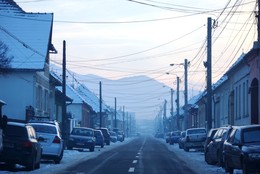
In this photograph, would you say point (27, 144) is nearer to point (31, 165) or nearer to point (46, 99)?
point (31, 165)

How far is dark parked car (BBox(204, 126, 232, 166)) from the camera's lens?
3009 cm

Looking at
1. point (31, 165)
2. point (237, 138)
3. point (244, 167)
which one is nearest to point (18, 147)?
point (31, 165)

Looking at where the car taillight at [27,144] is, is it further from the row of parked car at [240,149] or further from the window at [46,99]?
the window at [46,99]

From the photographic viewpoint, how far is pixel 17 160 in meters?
25.9

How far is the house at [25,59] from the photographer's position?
5400 centimetres

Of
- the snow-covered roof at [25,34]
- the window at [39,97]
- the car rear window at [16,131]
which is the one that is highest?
the snow-covered roof at [25,34]

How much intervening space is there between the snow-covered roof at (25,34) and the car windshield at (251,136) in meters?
31.8

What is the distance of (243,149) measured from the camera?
74.1ft

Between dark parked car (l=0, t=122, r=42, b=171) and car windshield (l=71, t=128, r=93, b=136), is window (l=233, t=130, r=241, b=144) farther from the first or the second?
car windshield (l=71, t=128, r=93, b=136)

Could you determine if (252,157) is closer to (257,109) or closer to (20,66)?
(257,109)

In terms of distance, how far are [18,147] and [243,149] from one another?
8233 mm

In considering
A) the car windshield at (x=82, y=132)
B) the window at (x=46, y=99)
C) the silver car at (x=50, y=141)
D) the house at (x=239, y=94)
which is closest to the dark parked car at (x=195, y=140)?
the house at (x=239, y=94)

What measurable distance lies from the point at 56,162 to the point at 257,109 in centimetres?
1658

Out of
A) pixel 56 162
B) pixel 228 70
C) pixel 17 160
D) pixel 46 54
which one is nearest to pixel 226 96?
pixel 228 70
